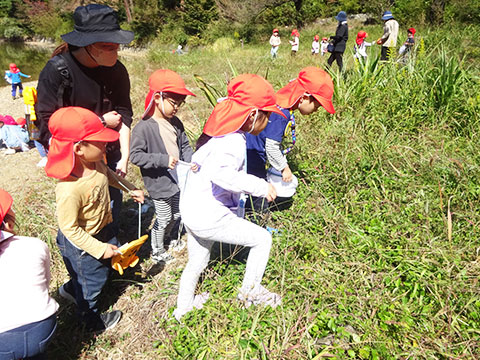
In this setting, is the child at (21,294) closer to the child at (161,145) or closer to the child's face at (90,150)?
the child's face at (90,150)

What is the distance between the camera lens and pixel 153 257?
101 inches

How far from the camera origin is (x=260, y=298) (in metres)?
1.90

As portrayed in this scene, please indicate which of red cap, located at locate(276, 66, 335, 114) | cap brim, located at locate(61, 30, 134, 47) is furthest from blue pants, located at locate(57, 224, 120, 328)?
red cap, located at locate(276, 66, 335, 114)

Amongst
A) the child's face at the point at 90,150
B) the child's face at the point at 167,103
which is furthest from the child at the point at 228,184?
the child's face at the point at 167,103

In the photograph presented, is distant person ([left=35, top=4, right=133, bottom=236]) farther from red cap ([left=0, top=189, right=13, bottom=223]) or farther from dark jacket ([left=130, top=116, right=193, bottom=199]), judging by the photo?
red cap ([left=0, top=189, right=13, bottom=223])

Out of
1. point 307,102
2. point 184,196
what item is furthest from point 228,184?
point 307,102

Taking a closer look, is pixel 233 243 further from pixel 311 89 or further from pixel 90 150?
pixel 311 89

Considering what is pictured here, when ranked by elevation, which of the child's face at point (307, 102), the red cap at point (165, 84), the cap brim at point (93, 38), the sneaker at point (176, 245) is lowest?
the sneaker at point (176, 245)

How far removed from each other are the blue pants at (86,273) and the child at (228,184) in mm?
506

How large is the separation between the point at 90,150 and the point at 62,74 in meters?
0.56

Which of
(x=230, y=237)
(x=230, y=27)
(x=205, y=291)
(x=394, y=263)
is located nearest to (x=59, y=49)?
(x=230, y=237)

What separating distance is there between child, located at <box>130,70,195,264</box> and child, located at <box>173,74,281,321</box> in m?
0.57

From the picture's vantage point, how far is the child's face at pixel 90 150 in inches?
62.8

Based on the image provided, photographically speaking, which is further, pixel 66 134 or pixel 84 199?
pixel 84 199
